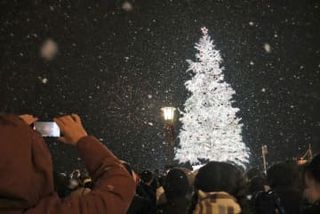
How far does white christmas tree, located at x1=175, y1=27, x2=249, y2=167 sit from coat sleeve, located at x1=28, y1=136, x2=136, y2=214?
1074 inches

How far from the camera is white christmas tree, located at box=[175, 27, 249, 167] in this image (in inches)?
1150

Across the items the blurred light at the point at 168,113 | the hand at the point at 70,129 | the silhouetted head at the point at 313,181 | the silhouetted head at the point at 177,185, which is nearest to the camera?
the hand at the point at 70,129

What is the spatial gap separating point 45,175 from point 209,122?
28384mm

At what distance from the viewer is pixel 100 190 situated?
1667mm

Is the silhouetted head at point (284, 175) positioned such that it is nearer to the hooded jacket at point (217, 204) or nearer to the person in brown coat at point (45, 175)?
the hooded jacket at point (217, 204)

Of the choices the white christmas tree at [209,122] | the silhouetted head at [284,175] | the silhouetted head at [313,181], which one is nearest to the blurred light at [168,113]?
the white christmas tree at [209,122]

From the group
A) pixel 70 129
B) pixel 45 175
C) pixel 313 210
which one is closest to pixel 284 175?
pixel 313 210

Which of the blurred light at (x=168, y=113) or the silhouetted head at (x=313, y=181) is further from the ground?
the blurred light at (x=168, y=113)

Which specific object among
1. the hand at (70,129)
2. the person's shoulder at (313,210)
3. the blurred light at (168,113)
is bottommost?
the person's shoulder at (313,210)

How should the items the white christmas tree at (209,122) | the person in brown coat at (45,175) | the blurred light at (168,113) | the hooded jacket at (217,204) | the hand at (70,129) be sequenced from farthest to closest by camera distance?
the white christmas tree at (209,122), the blurred light at (168,113), the hooded jacket at (217,204), the hand at (70,129), the person in brown coat at (45,175)

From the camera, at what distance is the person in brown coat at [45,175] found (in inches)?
60.0

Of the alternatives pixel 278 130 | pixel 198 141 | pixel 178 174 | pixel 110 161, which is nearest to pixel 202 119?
pixel 198 141

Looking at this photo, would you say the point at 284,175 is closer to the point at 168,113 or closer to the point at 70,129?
the point at 70,129

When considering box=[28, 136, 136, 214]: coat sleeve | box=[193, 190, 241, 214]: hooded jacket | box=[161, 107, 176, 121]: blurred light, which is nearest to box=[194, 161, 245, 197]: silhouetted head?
box=[193, 190, 241, 214]: hooded jacket
